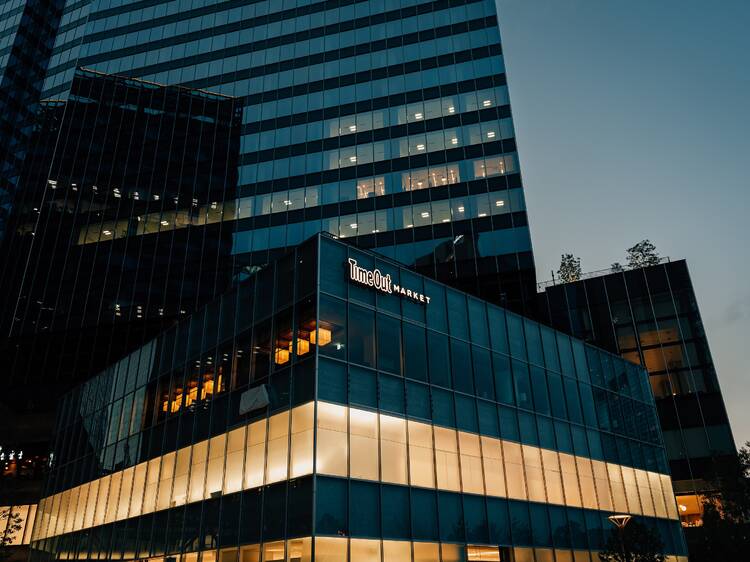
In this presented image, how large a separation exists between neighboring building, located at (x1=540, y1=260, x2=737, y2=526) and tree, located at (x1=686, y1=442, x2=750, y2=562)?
10.3m

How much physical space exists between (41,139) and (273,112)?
31.0m

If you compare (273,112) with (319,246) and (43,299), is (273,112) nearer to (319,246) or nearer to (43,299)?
(43,299)

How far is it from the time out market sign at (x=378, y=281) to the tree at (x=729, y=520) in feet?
85.8

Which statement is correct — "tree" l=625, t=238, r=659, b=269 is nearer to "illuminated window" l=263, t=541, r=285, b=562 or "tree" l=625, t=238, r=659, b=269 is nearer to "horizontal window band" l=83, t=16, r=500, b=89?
"horizontal window band" l=83, t=16, r=500, b=89

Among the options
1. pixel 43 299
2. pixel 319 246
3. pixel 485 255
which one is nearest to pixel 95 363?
pixel 43 299

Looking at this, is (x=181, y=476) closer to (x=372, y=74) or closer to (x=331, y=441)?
(x=331, y=441)

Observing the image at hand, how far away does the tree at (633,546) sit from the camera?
29.7 m

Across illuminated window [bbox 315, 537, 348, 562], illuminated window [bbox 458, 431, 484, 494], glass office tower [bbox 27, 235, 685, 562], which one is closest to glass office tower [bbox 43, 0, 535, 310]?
glass office tower [bbox 27, 235, 685, 562]

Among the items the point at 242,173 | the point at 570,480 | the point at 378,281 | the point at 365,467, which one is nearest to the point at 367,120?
the point at 242,173

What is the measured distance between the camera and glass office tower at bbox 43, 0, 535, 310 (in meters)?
62.2

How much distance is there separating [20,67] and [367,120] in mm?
78828

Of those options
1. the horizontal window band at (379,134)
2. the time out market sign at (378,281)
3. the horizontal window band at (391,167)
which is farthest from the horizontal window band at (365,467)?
the horizontal window band at (379,134)

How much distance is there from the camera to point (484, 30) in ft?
236

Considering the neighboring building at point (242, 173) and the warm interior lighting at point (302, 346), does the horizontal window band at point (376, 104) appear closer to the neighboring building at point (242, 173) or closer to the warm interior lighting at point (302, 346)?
the neighboring building at point (242, 173)
